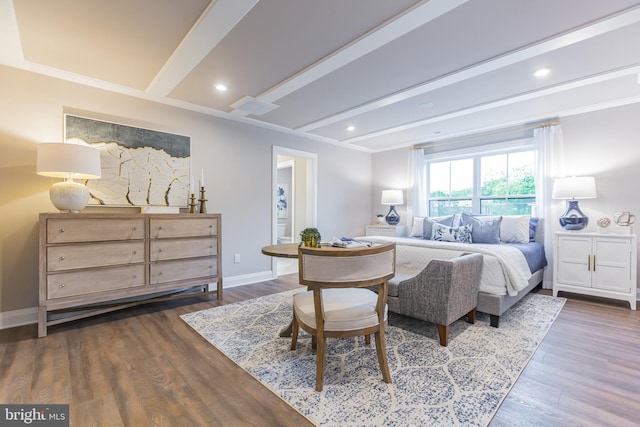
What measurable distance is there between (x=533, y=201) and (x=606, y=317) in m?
1.95

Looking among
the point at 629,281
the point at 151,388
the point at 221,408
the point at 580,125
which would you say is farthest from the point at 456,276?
the point at 580,125

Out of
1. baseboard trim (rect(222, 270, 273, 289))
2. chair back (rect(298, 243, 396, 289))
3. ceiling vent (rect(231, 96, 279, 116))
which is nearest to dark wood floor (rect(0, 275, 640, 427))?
chair back (rect(298, 243, 396, 289))

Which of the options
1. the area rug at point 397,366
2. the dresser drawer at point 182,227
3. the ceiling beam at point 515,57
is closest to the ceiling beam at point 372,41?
the ceiling beam at point 515,57

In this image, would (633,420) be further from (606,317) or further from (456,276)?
(606,317)

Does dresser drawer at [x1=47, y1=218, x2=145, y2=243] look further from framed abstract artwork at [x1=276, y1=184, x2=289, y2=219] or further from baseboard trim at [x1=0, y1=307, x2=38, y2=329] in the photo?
framed abstract artwork at [x1=276, y1=184, x2=289, y2=219]

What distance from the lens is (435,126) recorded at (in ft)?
14.8

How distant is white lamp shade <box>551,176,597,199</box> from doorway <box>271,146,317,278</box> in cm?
347

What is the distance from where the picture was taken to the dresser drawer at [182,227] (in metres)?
3.06

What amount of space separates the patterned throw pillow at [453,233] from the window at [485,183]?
109cm

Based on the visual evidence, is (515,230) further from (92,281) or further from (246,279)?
(92,281)

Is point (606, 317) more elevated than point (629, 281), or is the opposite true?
point (629, 281)

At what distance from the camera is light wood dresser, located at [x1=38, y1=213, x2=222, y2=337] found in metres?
2.50

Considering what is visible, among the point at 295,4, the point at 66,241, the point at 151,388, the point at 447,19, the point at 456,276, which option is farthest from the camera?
the point at 66,241

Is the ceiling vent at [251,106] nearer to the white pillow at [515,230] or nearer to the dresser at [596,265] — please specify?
the white pillow at [515,230]
